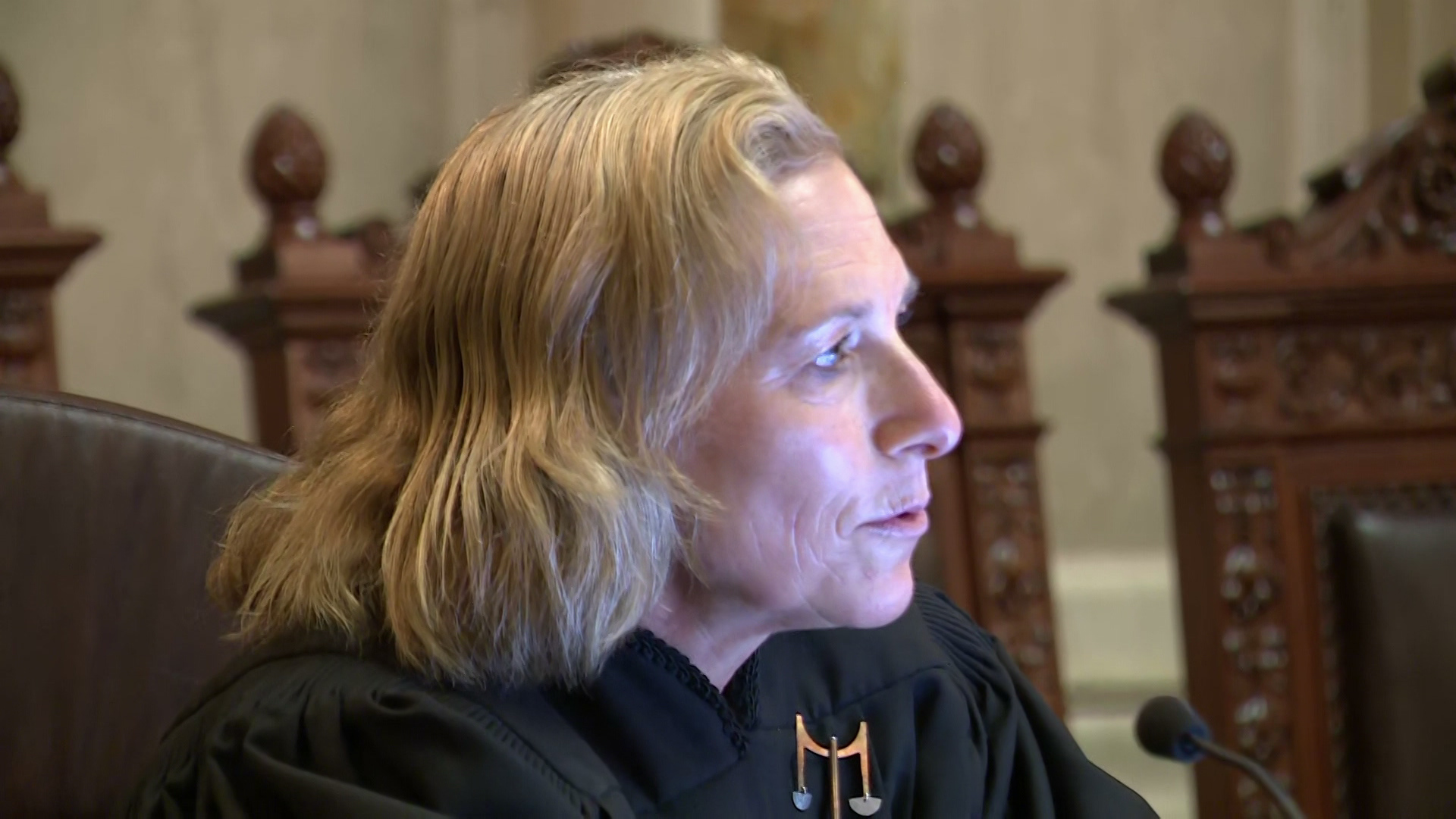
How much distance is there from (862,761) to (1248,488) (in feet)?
4.25

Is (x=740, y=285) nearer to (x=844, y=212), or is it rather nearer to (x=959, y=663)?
(x=844, y=212)

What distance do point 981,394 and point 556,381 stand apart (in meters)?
1.40

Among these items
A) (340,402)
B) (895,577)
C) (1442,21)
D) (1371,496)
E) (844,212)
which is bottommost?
(1371,496)

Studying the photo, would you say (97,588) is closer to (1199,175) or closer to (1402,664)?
(1402,664)

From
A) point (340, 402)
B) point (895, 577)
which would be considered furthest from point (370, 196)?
point (895, 577)

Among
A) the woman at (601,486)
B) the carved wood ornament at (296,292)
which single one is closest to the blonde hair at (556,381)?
the woman at (601,486)

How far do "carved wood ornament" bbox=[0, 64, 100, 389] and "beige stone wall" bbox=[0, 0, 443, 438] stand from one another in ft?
7.50

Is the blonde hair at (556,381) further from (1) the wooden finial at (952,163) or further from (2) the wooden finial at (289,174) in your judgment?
(1) the wooden finial at (952,163)

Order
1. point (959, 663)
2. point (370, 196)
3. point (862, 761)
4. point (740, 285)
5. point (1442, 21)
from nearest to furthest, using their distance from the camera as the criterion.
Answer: point (740, 285)
point (862, 761)
point (959, 663)
point (1442, 21)
point (370, 196)

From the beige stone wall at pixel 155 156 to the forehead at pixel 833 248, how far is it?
11.5 ft

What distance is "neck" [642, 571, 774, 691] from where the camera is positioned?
1.38m

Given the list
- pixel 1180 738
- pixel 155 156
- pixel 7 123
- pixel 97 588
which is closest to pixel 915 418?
pixel 1180 738

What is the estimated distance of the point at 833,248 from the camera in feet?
4.41

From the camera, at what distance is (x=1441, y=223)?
2656 millimetres
